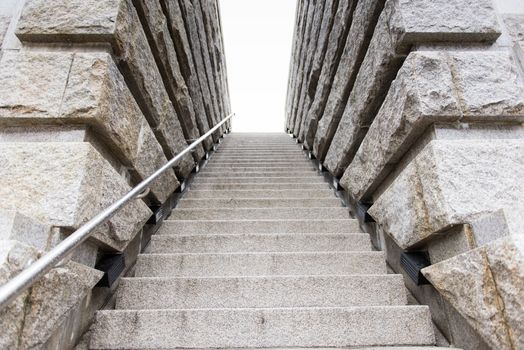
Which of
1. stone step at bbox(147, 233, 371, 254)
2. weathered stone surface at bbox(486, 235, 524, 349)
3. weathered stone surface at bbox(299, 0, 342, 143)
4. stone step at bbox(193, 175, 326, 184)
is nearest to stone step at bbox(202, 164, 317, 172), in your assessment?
A: stone step at bbox(193, 175, 326, 184)

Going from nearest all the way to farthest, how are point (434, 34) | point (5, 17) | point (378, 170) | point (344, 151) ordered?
1. point (434, 34)
2. point (5, 17)
3. point (378, 170)
4. point (344, 151)

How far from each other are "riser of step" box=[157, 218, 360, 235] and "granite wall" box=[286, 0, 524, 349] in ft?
1.35

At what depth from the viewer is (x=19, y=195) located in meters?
1.23

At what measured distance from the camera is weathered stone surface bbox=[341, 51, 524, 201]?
1.38 m

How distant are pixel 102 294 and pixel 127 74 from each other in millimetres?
1211

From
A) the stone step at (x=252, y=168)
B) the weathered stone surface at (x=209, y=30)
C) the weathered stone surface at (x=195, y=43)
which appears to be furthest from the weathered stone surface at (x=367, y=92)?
the weathered stone surface at (x=209, y=30)

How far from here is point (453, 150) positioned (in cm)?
131

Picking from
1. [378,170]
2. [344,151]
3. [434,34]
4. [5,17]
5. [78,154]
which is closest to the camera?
[78,154]

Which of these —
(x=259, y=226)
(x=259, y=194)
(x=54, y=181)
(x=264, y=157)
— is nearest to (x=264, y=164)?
(x=264, y=157)

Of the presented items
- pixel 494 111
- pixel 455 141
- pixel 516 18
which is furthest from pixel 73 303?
pixel 516 18

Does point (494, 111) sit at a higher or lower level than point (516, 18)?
lower

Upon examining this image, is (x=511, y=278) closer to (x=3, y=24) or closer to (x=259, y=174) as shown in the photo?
(x=3, y=24)

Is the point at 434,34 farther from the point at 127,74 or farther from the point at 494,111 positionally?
the point at 127,74

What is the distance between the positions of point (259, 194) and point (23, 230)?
2186 millimetres
